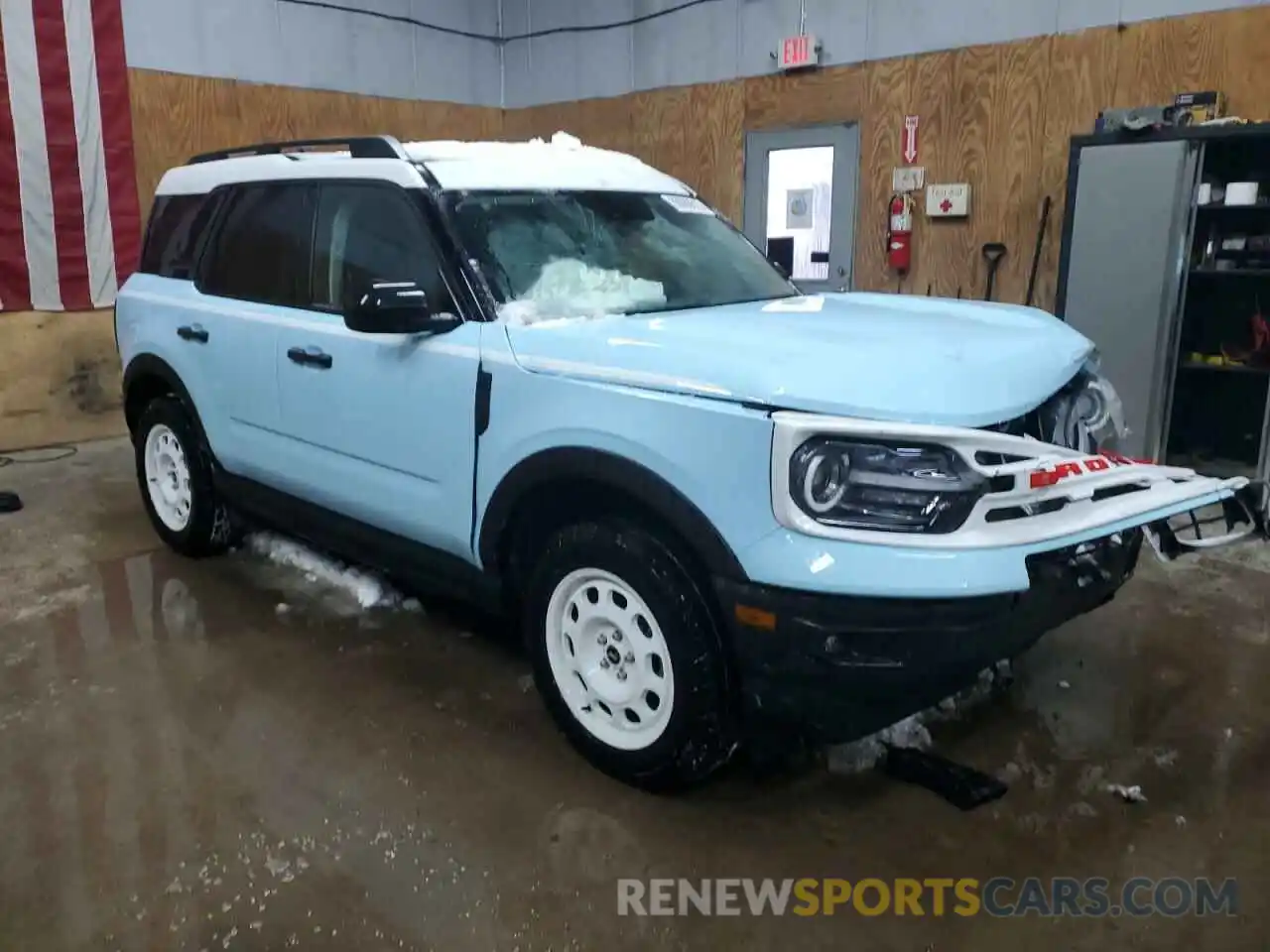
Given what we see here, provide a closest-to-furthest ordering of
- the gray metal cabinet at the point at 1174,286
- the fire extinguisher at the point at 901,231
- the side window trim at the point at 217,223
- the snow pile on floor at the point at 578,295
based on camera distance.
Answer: the snow pile on floor at the point at 578,295 → the side window trim at the point at 217,223 → the gray metal cabinet at the point at 1174,286 → the fire extinguisher at the point at 901,231

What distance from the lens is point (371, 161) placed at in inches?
129

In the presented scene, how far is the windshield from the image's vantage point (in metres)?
2.95

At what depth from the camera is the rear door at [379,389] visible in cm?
292

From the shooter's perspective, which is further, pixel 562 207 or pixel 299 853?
pixel 562 207

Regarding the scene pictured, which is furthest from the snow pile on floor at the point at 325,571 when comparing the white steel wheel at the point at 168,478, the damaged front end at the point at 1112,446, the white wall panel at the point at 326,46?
the white wall panel at the point at 326,46

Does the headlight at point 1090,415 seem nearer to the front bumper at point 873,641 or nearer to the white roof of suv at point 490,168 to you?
the front bumper at point 873,641

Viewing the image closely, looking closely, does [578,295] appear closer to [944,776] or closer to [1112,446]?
[1112,446]

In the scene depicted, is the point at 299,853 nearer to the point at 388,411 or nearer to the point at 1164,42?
the point at 388,411

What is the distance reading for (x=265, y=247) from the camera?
3.76 meters

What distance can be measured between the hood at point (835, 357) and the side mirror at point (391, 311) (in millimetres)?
285

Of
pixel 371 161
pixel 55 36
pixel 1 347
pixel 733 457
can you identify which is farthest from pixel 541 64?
pixel 733 457

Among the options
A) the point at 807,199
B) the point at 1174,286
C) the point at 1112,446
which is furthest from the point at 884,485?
the point at 807,199

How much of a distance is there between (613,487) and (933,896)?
47.6 inches

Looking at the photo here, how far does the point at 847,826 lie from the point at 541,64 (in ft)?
28.3
